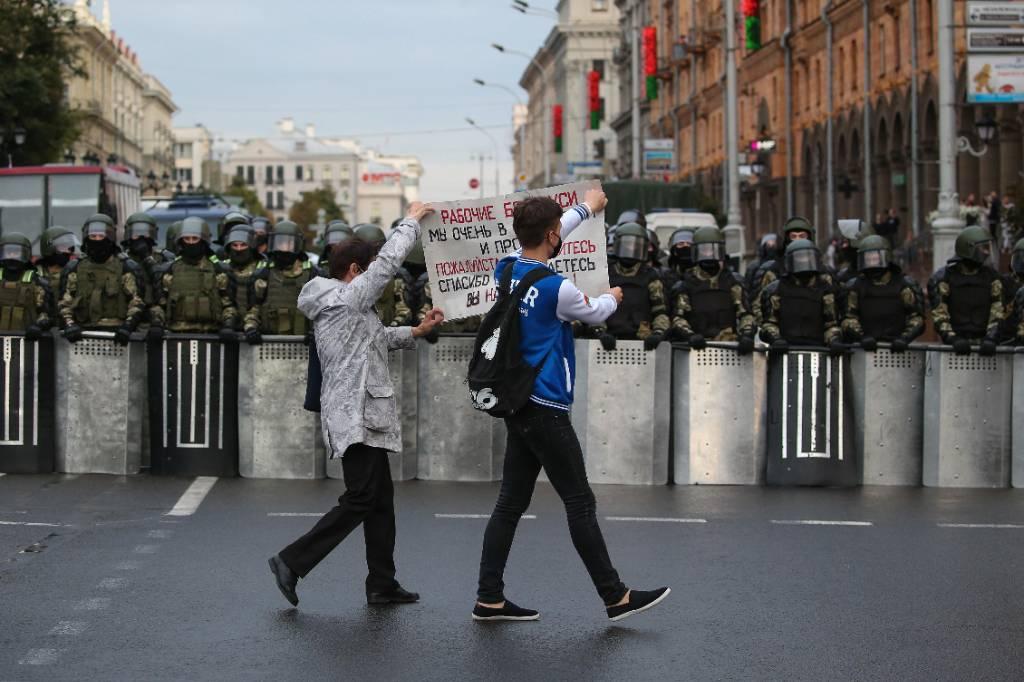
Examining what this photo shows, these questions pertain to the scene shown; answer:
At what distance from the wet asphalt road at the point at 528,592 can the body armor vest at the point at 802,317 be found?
1399 millimetres

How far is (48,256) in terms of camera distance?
1540 centimetres

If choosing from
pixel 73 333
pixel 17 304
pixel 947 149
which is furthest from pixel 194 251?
pixel 947 149

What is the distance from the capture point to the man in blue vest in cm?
761

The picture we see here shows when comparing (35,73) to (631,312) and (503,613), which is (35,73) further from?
(503,613)

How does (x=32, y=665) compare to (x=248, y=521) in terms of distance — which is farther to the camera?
(x=248, y=521)

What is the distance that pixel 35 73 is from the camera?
165ft

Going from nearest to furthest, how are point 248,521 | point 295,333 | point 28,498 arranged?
point 248,521 → point 28,498 → point 295,333

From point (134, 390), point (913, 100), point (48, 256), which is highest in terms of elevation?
point (913, 100)

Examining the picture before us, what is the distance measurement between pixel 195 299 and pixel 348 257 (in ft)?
19.2

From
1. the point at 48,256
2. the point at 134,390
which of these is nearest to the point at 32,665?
the point at 134,390

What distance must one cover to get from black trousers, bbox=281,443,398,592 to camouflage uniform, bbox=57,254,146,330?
575 centimetres

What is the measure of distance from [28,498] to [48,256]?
405 cm

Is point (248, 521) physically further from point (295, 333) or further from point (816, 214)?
point (816, 214)

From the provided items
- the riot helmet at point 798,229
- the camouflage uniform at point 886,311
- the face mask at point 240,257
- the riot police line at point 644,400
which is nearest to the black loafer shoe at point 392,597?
the riot police line at point 644,400
